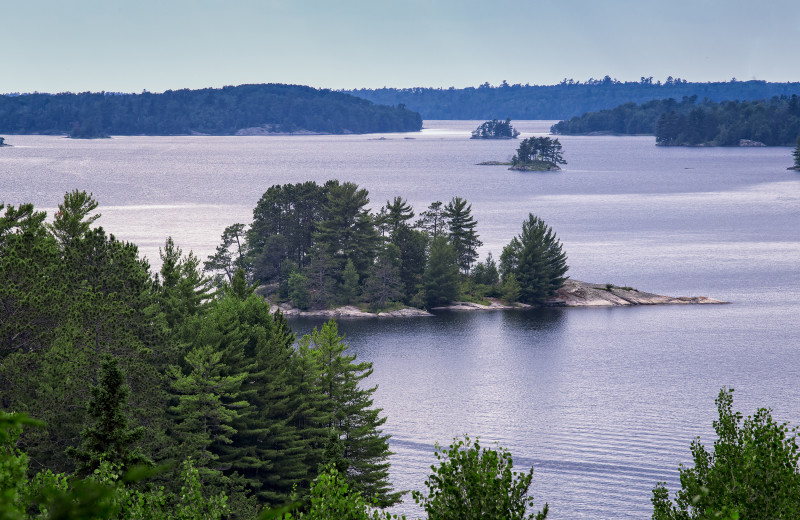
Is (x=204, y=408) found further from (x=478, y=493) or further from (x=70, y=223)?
(x=478, y=493)

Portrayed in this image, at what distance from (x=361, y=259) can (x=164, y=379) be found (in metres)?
76.6

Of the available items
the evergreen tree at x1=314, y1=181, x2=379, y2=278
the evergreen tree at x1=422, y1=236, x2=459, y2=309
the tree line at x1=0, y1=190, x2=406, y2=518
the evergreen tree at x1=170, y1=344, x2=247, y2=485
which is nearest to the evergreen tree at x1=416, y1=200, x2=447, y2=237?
the evergreen tree at x1=422, y1=236, x2=459, y2=309

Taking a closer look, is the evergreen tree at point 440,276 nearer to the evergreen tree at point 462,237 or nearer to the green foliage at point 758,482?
the evergreen tree at point 462,237

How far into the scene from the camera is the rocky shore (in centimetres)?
11233

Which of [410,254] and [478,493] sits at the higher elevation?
[478,493]

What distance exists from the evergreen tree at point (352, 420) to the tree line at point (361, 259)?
6336 centimetres

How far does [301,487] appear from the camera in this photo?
43.9 meters

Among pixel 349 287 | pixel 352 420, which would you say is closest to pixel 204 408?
pixel 352 420

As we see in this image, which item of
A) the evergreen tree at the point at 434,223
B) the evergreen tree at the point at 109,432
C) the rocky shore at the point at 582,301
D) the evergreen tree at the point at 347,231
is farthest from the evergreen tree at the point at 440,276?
the evergreen tree at the point at 109,432

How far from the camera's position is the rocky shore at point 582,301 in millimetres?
112331

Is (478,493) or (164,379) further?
(164,379)

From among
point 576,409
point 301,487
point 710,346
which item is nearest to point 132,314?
point 301,487

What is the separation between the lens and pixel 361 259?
117250 mm

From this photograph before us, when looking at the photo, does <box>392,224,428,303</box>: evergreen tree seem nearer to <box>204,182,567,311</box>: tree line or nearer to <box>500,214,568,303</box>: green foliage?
<box>204,182,567,311</box>: tree line
